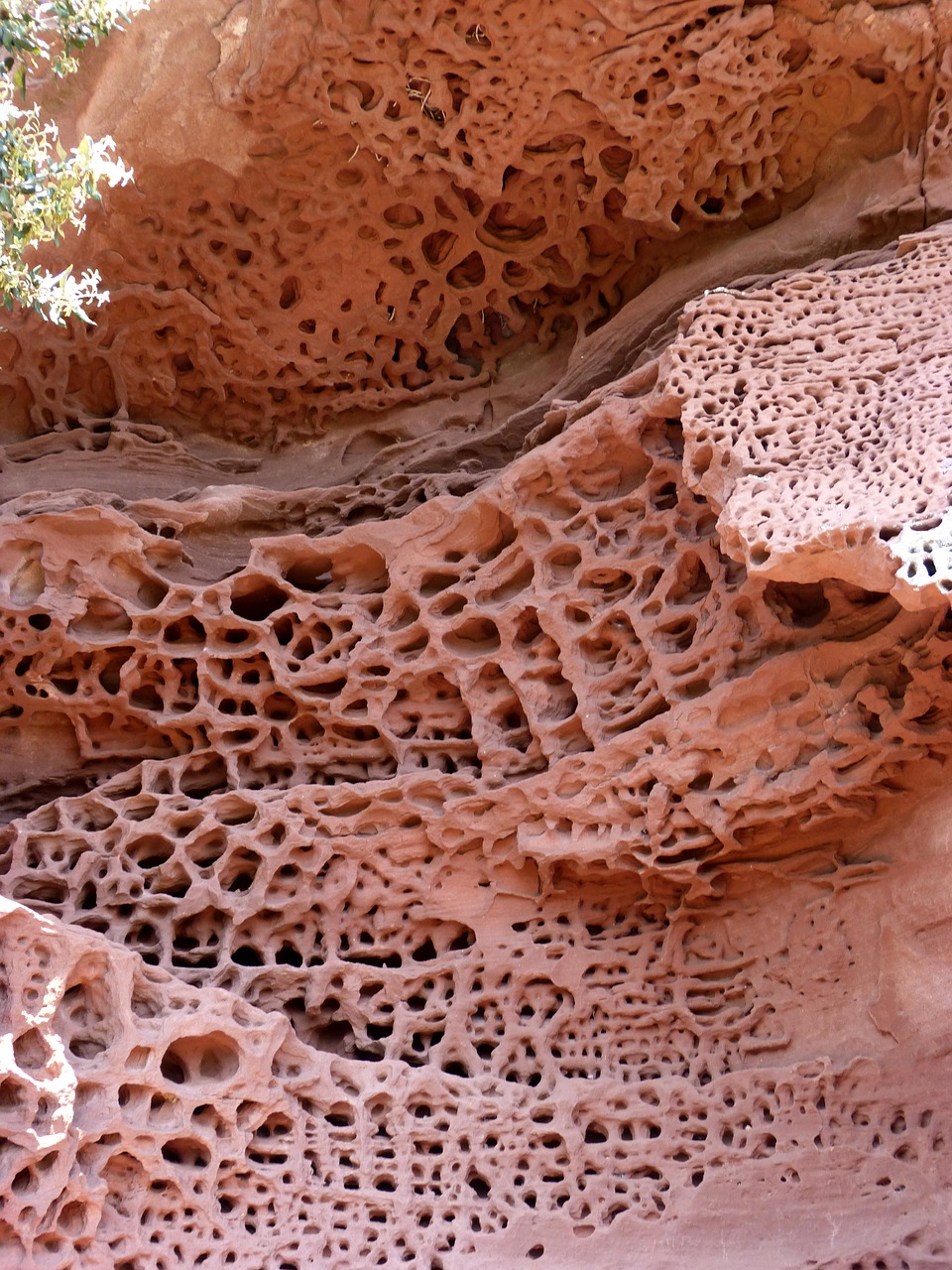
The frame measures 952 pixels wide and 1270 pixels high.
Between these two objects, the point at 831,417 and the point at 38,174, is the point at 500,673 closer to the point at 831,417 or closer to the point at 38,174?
the point at 831,417

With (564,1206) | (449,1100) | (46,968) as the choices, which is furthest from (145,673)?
(564,1206)

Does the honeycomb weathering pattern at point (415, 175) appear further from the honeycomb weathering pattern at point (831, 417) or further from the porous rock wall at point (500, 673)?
the honeycomb weathering pattern at point (831, 417)

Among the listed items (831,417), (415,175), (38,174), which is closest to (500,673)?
(831,417)

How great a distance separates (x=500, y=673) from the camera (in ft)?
18.0

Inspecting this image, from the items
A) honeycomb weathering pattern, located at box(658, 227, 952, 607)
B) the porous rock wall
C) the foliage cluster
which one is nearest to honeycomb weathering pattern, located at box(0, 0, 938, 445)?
the porous rock wall

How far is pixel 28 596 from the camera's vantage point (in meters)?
5.60

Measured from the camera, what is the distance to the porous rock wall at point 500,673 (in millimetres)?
4566

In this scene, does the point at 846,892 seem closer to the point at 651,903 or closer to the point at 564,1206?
the point at 651,903

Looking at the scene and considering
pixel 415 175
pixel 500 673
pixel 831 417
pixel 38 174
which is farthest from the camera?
pixel 415 175

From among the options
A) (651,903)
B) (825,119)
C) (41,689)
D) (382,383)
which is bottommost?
(651,903)

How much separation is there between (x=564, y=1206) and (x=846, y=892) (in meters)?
1.43

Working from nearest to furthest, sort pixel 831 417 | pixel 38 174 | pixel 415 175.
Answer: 1. pixel 38 174
2. pixel 831 417
3. pixel 415 175

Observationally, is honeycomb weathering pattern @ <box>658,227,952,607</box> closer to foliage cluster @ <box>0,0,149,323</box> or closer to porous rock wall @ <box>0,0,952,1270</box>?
porous rock wall @ <box>0,0,952,1270</box>

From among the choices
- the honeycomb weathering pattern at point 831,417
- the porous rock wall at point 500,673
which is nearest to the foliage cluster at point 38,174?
the porous rock wall at point 500,673
